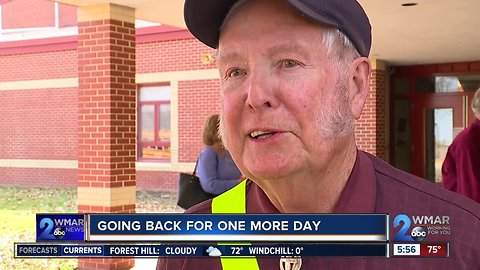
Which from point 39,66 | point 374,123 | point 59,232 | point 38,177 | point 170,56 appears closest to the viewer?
point 59,232

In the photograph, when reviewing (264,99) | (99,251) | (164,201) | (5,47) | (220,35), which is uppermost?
(5,47)

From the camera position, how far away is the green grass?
27.3ft

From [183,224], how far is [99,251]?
0.63ft

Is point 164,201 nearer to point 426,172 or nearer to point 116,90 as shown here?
point 426,172

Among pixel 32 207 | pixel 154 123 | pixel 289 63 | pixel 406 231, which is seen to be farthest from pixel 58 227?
pixel 154 123

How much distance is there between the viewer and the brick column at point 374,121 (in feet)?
43.3

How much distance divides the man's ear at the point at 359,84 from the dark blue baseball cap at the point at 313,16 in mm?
25

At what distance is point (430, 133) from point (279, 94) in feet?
48.2

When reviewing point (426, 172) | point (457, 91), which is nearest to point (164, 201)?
point (426, 172)

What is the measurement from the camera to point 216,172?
18.2ft

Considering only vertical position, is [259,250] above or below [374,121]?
below

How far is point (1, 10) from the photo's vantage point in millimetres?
23703

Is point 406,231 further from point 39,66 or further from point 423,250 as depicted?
point 39,66

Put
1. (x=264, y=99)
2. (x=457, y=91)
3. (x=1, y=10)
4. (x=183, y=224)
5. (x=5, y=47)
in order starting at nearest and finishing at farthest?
(x=264, y=99), (x=183, y=224), (x=457, y=91), (x=5, y=47), (x=1, y=10)
